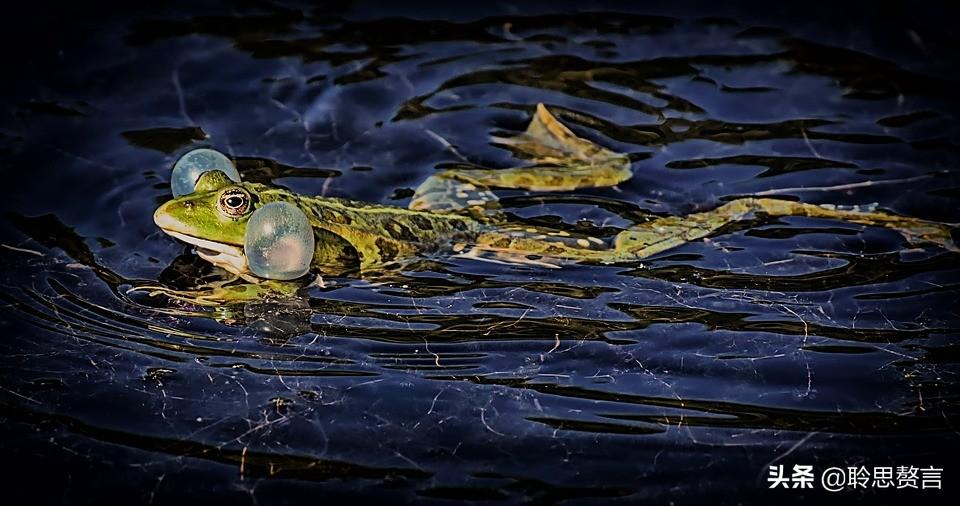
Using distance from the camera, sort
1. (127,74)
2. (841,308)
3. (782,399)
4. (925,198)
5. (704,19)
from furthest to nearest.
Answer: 1. (704,19)
2. (127,74)
3. (925,198)
4. (841,308)
5. (782,399)

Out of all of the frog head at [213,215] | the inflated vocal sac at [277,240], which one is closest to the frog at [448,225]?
the frog head at [213,215]

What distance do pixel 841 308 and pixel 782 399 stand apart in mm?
708

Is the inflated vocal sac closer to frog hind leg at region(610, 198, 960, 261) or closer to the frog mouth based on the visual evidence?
the frog mouth

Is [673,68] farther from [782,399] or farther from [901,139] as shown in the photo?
[782,399]

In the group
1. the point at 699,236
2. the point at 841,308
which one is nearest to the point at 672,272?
the point at 699,236

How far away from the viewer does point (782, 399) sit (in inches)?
147

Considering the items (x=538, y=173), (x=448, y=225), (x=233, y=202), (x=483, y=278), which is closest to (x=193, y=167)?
(x=233, y=202)

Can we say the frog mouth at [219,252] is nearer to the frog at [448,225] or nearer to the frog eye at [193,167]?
the frog at [448,225]

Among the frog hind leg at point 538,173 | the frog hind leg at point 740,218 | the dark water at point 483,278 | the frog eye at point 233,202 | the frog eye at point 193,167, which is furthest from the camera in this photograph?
the frog hind leg at point 538,173

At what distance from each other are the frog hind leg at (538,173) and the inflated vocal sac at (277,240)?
33.0 inches

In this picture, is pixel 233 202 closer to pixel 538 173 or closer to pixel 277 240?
pixel 277 240

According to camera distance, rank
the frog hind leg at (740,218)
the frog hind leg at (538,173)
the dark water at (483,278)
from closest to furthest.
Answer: the dark water at (483,278), the frog hind leg at (740,218), the frog hind leg at (538,173)

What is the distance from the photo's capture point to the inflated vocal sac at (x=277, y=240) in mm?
4156

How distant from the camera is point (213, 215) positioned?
4.25 m
